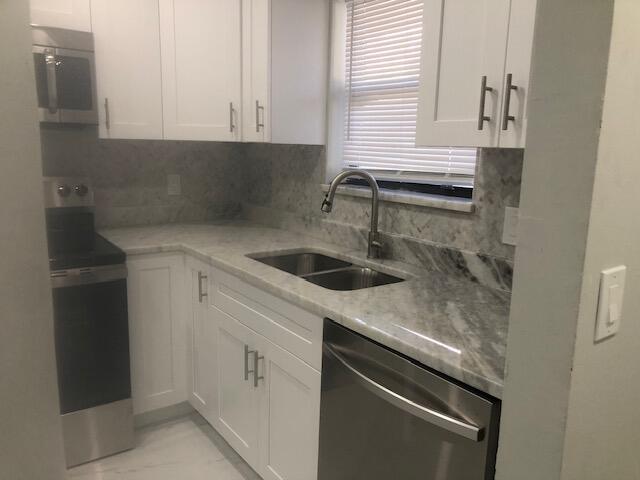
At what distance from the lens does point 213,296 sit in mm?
2217

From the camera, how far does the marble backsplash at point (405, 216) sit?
1.74 metres

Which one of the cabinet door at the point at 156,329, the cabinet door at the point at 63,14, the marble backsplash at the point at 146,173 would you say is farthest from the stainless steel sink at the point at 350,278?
the cabinet door at the point at 63,14

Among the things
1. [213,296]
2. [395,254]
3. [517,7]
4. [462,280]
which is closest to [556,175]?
[517,7]

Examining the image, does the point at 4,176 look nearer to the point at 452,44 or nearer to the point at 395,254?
the point at 452,44

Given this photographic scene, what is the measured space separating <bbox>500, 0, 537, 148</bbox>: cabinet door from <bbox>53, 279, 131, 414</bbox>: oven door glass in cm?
171

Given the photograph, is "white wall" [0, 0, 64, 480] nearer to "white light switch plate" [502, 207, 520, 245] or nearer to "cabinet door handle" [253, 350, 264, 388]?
"cabinet door handle" [253, 350, 264, 388]

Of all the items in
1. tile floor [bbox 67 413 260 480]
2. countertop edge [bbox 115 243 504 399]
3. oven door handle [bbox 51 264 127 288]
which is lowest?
tile floor [bbox 67 413 260 480]

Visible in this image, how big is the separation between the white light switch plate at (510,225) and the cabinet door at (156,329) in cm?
150

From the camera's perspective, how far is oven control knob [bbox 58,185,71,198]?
227 centimetres

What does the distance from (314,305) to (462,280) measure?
0.63m

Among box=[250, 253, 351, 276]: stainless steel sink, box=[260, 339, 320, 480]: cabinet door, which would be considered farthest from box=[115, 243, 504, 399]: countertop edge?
box=[250, 253, 351, 276]: stainless steel sink

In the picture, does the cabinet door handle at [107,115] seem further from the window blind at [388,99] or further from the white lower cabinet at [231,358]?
the window blind at [388,99]

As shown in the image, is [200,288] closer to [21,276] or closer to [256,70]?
[256,70]

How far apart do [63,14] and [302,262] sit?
5.03ft
